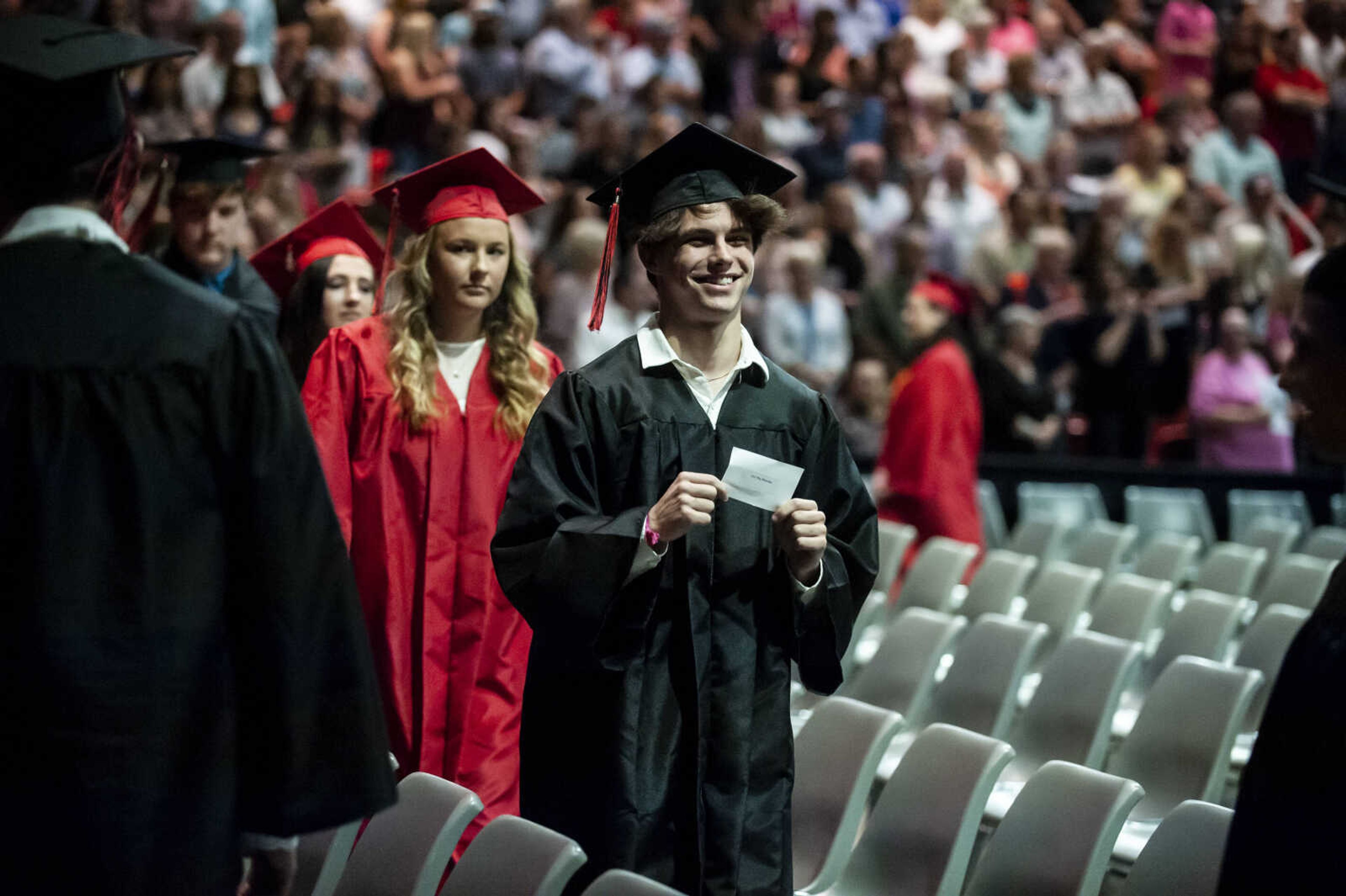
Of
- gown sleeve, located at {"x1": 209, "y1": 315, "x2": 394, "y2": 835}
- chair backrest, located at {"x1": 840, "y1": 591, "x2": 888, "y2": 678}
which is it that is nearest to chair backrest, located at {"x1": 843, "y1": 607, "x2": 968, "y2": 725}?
chair backrest, located at {"x1": 840, "y1": 591, "x2": 888, "y2": 678}

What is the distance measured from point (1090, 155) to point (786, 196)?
117 inches

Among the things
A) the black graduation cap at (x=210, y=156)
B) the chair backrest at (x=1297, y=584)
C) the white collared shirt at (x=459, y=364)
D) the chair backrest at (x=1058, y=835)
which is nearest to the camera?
the chair backrest at (x=1058, y=835)

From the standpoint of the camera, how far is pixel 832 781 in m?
3.26

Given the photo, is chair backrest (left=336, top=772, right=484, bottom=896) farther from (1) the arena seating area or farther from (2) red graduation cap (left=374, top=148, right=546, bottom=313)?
(2) red graduation cap (left=374, top=148, right=546, bottom=313)

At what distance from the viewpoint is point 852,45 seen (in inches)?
493

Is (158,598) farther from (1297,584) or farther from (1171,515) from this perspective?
(1171,515)

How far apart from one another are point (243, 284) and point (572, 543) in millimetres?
2090

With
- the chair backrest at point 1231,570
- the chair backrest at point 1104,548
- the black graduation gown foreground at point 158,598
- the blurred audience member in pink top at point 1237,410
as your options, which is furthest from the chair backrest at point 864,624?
the blurred audience member in pink top at point 1237,410

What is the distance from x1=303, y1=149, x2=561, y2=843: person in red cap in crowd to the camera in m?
3.35

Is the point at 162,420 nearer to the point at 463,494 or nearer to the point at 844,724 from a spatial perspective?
the point at 463,494

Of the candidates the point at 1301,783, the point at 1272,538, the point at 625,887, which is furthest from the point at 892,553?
the point at 1301,783

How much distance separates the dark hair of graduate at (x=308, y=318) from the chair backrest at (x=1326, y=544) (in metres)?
4.21

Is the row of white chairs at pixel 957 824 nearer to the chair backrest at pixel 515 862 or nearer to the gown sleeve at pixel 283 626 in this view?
the chair backrest at pixel 515 862

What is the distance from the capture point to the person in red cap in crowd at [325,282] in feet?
13.6
